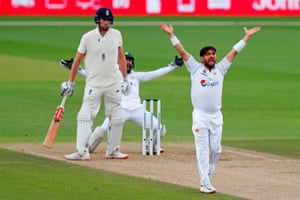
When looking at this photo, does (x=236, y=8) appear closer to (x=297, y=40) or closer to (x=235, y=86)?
(x=297, y=40)

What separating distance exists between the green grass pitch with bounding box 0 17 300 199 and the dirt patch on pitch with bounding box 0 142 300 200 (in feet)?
1.74

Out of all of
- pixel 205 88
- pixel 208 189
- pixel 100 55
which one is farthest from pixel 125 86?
pixel 208 189

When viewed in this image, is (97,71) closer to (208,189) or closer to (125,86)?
(125,86)

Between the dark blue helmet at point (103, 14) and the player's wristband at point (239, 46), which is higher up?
the dark blue helmet at point (103, 14)

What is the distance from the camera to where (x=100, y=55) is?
1855cm

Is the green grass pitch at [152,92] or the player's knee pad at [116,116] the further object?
the player's knee pad at [116,116]

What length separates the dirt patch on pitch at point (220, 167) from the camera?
16.0 meters

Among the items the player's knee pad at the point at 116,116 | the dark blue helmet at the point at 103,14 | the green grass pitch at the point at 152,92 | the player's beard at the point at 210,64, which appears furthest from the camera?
the player's knee pad at the point at 116,116

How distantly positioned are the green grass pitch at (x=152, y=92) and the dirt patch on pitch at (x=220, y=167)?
530 millimetres

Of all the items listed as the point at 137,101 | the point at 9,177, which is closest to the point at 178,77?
the point at 137,101

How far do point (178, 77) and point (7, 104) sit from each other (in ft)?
27.8

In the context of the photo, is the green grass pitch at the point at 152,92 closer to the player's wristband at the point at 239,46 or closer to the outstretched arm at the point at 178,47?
the outstretched arm at the point at 178,47

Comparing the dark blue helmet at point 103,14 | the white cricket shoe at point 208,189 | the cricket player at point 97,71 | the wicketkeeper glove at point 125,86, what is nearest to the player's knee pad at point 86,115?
the cricket player at point 97,71

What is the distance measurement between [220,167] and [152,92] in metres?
12.9
